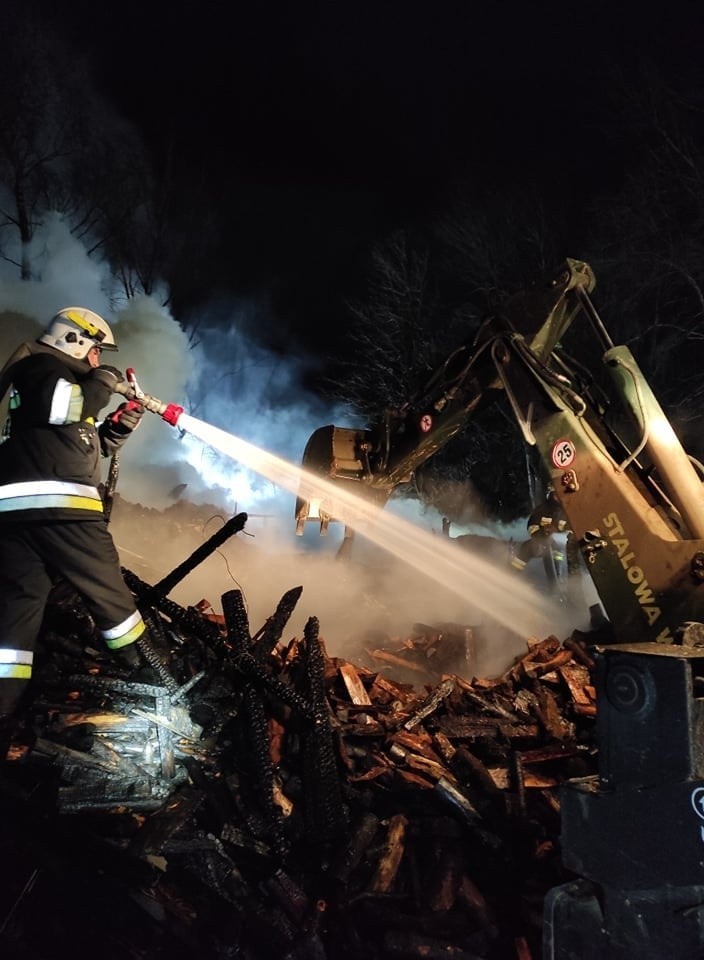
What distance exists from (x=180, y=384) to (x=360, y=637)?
17.3 m

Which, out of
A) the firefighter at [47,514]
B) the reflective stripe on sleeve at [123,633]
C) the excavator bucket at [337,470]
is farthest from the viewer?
the excavator bucket at [337,470]

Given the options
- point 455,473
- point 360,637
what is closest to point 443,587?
point 360,637

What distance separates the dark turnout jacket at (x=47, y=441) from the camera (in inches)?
156

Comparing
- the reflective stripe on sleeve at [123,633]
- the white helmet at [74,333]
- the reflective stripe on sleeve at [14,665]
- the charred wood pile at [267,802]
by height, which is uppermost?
the white helmet at [74,333]

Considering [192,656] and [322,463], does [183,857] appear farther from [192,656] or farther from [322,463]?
[322,463]

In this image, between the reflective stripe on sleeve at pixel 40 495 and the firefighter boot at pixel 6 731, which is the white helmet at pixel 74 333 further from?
the firefighter boot at pixel 6 731

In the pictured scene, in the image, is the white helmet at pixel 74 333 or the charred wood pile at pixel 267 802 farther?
the white helmet at pixel 74 333

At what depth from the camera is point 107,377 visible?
4.39 meters

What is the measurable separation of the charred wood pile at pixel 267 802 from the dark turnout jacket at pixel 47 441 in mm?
1301

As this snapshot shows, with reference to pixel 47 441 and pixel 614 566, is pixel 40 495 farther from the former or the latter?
pixel 614 566

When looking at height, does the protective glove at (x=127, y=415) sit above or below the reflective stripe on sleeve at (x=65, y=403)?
above

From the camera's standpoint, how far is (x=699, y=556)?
3.26 metres

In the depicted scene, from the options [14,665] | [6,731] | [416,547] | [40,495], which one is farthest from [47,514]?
[416,547]

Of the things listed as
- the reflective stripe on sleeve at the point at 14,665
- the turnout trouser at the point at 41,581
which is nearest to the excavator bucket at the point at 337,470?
the turnout trouser at the point at 41,581
